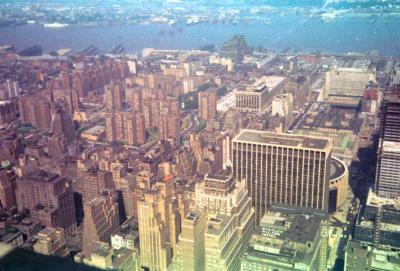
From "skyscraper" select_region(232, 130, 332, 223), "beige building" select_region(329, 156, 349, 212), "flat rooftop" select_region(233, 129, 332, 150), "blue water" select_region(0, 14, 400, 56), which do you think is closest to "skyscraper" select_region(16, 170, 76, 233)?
"skyscraper" select_region(232, 130, 332, 223)

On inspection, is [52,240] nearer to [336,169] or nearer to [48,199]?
[48,199]

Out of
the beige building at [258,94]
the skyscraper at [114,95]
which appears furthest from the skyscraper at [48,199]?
the beige building at [258,94]

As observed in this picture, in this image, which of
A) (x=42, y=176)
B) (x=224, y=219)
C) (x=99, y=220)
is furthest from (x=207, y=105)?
(x=224, y=219)

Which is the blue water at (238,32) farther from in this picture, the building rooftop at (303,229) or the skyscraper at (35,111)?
the building rooftop at (303,229)

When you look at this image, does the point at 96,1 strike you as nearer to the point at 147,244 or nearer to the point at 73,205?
the point at 73,205

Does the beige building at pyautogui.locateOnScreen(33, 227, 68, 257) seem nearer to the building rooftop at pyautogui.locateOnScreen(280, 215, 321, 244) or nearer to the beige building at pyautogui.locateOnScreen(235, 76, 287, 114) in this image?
the building rooftop at pyautogui.locateOnScreen(280, 215, 321, 244)
